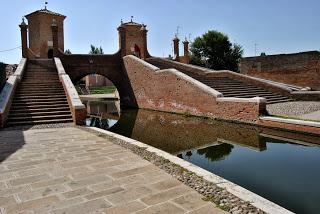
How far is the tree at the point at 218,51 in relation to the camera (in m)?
36.2

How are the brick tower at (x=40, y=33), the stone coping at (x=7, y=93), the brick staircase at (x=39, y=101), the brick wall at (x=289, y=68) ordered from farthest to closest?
the brick tower at (x=40, y=33) → the brick wall at (x=289, y=68) → the brick staircase at (x=39, y=101) → the stone coping at (x=7, y=93)

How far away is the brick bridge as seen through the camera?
11141 mm

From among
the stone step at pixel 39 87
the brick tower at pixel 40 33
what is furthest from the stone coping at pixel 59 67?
the brick tower at pixel 40 33

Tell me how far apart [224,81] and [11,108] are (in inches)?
471

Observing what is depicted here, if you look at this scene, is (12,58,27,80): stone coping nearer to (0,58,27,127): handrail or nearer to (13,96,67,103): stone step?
(0,58,27,127): handrail

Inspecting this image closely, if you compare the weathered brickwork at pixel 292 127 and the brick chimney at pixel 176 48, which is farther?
the brick chimney at pixel 176 48

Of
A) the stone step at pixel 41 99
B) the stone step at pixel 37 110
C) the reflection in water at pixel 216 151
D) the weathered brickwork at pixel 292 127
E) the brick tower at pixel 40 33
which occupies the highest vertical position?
the brick tower at pixel 40 33

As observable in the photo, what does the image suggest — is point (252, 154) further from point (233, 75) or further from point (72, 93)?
point (233, 75)

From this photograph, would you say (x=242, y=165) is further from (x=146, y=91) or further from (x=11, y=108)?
(x=146, y=91)

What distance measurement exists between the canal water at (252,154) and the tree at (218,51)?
25.2 meters

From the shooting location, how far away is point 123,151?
641 cm

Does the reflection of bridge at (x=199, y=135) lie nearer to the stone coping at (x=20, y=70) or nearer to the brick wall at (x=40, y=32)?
the stone coping at (x=20, y=70)

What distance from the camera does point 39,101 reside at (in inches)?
486

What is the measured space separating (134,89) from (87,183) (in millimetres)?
15489
